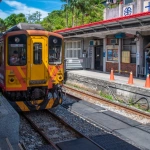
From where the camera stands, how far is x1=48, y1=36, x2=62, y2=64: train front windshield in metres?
8.81

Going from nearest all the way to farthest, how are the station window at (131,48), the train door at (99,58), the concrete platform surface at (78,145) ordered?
the concrete platform surface at (78,145)
the station window at (131,48)
the train door at (99,58)

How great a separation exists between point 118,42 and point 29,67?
1106cm

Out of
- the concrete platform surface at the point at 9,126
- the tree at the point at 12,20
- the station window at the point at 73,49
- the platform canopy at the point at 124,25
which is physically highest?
the tree at the point at 12,20

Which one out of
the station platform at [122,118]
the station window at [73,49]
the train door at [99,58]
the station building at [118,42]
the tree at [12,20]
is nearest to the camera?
the station platform at [122,118]

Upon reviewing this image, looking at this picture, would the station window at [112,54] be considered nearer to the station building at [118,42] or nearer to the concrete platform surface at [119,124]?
the station building at [118,42]

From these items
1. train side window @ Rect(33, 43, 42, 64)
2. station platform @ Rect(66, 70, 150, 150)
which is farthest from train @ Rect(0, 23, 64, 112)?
station platform @ Rect(66, 70, 150, 150)

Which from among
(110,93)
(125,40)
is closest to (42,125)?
(110,93)

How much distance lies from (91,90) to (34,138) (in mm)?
8397

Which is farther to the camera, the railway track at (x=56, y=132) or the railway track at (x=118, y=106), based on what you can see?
the railway track at (x=118, y=106)

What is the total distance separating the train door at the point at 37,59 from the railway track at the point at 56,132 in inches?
51.6

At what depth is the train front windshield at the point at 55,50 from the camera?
881 centimetres

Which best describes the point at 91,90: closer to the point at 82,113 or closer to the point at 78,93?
the point at 78,93

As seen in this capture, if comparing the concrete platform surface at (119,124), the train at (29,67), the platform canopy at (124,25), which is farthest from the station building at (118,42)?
the train at (29,67)

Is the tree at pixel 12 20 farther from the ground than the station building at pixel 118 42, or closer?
farther from the ground
